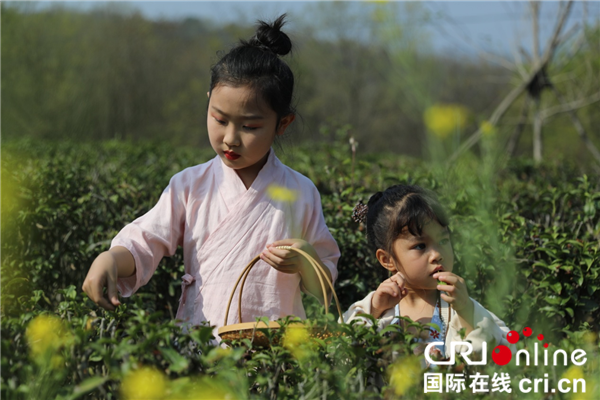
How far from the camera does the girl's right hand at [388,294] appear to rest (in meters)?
2.13

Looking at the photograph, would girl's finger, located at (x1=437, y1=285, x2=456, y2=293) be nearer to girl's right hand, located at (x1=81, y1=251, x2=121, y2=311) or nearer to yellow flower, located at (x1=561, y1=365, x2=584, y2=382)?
yellow flower, located at (x1=561, y1=365, x2=584, y2=382)

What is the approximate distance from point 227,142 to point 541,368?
1.16m

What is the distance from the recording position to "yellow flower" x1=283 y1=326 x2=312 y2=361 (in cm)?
155

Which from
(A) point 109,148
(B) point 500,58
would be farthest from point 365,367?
(B) point 500,58

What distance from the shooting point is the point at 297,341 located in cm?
Result: 160

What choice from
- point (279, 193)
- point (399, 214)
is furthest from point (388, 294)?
point (279, 193)

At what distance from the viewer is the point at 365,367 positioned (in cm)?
158

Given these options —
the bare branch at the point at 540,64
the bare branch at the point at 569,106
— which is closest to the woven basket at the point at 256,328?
the bare branch at the point at 540,64

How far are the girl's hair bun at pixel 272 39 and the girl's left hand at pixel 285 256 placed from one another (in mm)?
703

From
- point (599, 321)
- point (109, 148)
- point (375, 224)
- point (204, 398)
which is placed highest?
point (109, 148)

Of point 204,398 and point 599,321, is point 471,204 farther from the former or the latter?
point 204,398

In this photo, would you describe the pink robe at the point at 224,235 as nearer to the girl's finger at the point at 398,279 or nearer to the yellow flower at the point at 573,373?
the girl's finger at the point at 398,279

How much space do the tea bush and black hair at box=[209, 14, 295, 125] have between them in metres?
0.59

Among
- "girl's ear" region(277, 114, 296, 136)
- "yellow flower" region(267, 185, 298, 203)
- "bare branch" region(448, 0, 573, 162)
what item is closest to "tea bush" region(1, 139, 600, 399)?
"yellow flower" region(267, 185, 298, 203)
